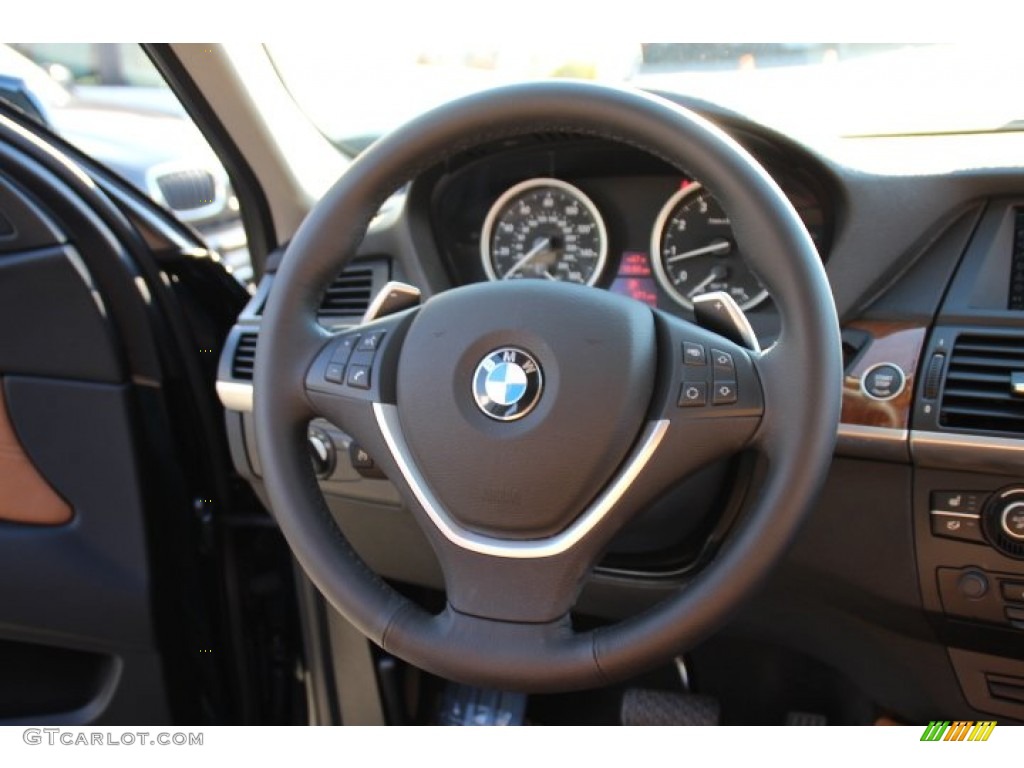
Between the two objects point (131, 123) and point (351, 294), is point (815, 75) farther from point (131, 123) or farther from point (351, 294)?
point (131, 123)

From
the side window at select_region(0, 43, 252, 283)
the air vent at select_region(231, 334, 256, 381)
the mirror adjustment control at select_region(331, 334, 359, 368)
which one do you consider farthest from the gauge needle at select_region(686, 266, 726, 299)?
the side window at select_region(0, 43, 252, 283)

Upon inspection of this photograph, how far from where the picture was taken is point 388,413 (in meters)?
1.03

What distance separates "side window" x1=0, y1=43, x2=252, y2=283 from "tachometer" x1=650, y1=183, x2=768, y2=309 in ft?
2.77

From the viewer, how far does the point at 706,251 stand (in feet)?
4.52

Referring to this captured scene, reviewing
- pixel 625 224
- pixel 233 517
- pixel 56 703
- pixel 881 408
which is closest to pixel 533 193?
pixel 625 224

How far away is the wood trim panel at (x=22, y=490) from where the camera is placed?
1501 mm

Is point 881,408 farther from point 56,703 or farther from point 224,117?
point 56,703

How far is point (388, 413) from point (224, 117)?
82 cm

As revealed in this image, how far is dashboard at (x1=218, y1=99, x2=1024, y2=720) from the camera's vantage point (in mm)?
1147

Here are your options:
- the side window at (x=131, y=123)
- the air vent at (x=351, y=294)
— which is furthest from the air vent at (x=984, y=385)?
the side window at (x=131, y=123)

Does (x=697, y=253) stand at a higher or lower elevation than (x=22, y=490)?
higher

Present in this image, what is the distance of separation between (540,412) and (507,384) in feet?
0.15
